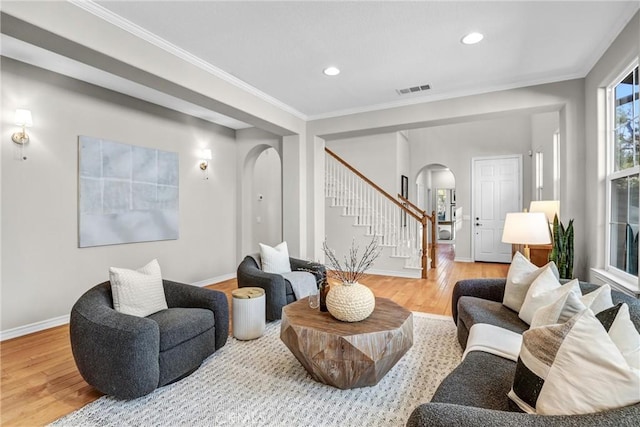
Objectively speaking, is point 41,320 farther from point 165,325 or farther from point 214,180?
point 214,180

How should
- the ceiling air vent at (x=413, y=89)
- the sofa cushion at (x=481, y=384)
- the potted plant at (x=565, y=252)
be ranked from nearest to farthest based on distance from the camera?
the sofa cushion at (x=481, y=384)
the potted plant at (x=565, y=252)
the ceiling air vent at (x=413, y=89)

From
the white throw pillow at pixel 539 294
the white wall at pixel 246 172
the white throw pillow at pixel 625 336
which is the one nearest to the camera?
the white throw pillow at pixel 625 336

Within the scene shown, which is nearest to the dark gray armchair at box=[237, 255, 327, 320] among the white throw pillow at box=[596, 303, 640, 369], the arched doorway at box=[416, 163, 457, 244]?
the white throw pillow at box=[596, 303, 640, 369]

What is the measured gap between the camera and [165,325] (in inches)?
91.1

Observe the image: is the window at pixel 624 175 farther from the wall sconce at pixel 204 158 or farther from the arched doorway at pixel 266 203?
A: the wall sconce at pixel 204 158

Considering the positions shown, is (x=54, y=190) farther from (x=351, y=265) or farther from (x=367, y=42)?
(x=367, y=42)

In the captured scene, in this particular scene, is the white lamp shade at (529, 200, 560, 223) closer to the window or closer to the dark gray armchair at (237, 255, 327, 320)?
the window

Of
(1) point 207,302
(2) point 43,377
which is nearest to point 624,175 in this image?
(1) point 207,302

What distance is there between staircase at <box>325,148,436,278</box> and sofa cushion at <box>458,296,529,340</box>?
3.11 metres

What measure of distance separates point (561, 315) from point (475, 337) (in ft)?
1.63

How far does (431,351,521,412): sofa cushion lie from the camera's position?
4.50ft

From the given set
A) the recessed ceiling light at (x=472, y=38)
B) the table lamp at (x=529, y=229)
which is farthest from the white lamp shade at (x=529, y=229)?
the recessed ceiling light at (x=472, y=38)

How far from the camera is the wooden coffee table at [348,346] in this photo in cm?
205

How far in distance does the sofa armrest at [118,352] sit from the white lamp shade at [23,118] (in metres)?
2.39
